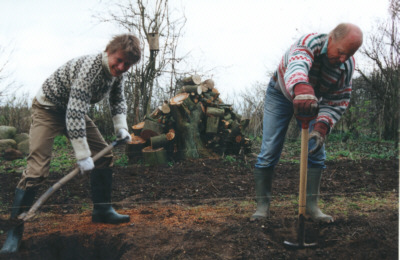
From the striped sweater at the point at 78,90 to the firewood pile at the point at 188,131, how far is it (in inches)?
110

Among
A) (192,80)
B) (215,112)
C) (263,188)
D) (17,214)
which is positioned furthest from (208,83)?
(17,214)

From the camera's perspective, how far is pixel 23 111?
6.86m

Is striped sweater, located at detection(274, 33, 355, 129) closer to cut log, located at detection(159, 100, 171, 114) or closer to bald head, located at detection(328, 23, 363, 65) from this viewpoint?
bald head, located at detection(328, 23, 363, 65)

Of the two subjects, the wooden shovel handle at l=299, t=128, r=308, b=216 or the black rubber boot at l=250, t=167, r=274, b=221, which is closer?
the wooden shovel handle at l=299, t=128, r=308, b=216

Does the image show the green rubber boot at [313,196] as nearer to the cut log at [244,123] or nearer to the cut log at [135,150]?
the cut log at [135,150]

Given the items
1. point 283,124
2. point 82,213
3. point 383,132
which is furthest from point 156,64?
point 383,132

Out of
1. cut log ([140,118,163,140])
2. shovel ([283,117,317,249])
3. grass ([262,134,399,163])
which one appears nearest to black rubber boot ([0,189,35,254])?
shovel ([283,117,317,249])

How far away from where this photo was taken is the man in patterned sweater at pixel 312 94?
5.75ft

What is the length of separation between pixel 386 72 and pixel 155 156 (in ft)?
16.1

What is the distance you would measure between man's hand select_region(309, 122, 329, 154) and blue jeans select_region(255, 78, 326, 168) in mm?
127

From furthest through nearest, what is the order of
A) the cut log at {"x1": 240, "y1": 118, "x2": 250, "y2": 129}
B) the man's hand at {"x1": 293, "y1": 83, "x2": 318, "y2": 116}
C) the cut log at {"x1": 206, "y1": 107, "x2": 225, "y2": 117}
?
1. the cut log at {"x1": 240, "y1": 118, "x2": 250, "y2": 129}
2. the cut log at {"x1": 206, "y1": 107, "x2": 225, "y2": 117}
3. the man's hand at {"x1": 293, "y1": 83, "x2": 318, "y2": 116}

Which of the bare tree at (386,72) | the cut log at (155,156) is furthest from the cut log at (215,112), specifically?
the bare tree at (386,72)

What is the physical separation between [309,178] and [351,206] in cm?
68

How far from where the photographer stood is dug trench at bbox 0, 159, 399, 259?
5.98ft
